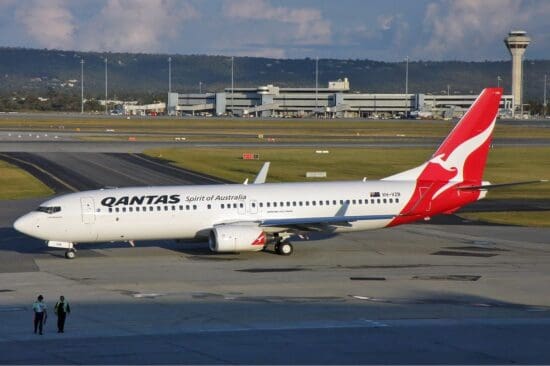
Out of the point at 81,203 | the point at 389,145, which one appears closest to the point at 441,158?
the point at 81,203

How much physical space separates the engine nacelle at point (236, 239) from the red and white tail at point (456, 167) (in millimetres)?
7579

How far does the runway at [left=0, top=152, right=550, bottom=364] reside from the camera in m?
29.4

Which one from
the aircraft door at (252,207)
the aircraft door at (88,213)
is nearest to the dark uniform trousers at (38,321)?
the aircraft door at (88,213)

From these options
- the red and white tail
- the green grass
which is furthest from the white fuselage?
the green grass

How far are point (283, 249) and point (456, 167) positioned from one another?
9845 millimetres

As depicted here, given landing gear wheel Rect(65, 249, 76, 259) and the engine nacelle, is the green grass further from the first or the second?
the engine nacelle

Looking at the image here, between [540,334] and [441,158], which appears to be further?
[441,158]

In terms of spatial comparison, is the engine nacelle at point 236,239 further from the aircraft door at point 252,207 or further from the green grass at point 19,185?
the green grass at point 19,185

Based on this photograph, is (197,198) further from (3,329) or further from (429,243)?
(3,329)

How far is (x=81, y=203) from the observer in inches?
1877

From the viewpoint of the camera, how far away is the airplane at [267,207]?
4759cm

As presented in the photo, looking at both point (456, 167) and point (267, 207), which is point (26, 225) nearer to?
point (267, 207)

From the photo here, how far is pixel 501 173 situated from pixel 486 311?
57175mm

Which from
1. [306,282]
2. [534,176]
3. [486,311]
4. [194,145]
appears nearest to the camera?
[486,311]
